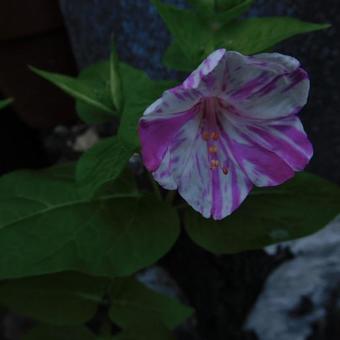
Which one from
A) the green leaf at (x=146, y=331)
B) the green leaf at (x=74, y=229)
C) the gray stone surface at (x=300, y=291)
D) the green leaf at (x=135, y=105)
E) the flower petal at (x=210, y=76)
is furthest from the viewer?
the gray stone surface at (x=300, y=291)

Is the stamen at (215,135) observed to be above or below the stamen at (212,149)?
above

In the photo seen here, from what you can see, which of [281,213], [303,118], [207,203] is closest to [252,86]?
[207,203]

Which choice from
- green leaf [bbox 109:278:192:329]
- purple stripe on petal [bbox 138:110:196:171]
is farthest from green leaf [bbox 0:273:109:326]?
purple stripe on petal [bbox 138:110:196:171]

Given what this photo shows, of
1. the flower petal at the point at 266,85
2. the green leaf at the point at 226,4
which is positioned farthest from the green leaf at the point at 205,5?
the flower petal at the point at 266,85

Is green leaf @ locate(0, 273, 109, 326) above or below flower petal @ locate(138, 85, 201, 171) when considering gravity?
below

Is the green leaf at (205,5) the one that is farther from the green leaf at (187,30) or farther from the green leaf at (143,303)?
the green leaf at (143,303)

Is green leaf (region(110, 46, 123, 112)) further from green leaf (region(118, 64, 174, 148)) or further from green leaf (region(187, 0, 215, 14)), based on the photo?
green leaf (region(187, 0, 215, 14))
